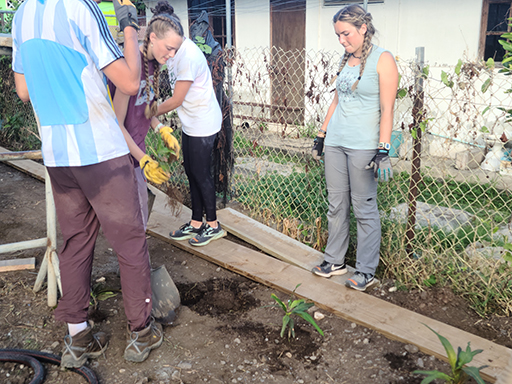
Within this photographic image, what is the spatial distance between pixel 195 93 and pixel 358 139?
132 cm

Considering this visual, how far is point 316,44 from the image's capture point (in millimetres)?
8562

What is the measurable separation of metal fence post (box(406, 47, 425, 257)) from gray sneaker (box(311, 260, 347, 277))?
0.51m

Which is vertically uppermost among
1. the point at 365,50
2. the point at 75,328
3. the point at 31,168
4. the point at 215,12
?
the point at 215,12

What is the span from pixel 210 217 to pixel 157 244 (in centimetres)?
55

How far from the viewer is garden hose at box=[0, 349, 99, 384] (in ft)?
7.67

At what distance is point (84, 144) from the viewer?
6.98 ft

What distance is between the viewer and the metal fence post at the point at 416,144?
3.12 metres

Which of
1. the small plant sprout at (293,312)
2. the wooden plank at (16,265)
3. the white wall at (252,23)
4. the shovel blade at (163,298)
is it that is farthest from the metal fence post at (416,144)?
the white wall at (252,23)

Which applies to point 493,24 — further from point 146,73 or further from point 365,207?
point 146,73

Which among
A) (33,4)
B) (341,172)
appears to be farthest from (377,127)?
(33,4)

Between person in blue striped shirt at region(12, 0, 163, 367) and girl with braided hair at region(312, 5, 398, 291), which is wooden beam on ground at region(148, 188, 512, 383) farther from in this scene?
person in blue striped shirt at region(12, 0, 163, 367)

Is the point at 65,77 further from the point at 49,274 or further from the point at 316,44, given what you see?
the point at 316,44

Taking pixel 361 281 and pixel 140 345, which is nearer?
pixel 140 345

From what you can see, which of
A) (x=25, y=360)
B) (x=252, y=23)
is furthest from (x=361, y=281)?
(x=252, y=23)
